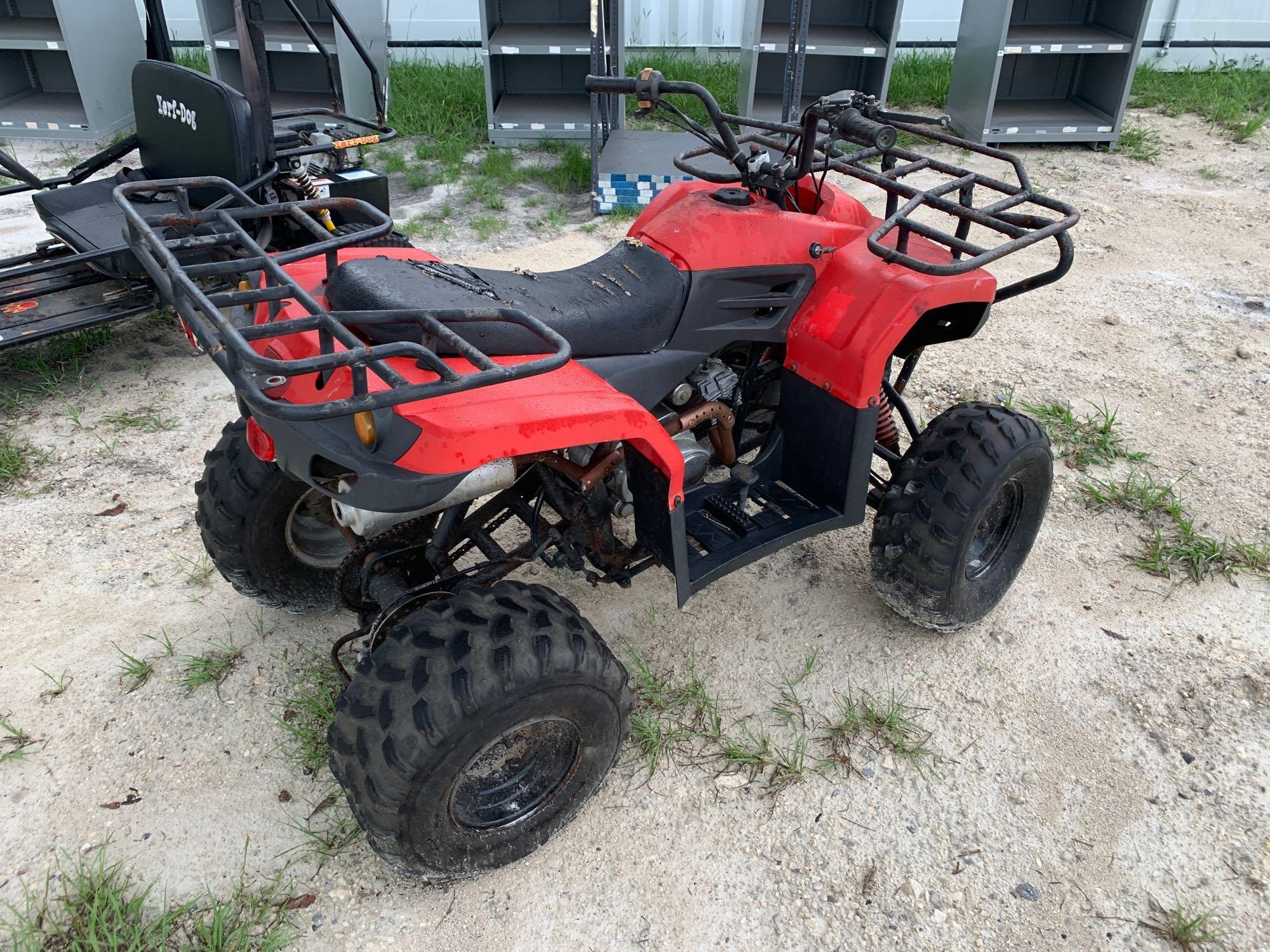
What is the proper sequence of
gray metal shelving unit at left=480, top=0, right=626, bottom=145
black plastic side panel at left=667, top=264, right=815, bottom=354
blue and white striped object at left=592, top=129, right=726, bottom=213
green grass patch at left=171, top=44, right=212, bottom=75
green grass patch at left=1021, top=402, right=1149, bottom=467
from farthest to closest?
1. green grass patch at left=171, top=44, right=212, bottom=75
2. gray metal shelving unit at left=480, top=0, right=626, bottom=145
3. blue and white striped object at left=592, top=129, right=726, bottom=213
4. green grass patch at left=1021, top=402, right=1149, bottom=467
5. black plastic side panel at left=667, top=264, right=815, bottom=354

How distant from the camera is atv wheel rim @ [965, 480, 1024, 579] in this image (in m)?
2.67

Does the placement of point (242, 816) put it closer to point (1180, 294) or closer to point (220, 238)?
point (220, 238)

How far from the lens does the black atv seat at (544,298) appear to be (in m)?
1.83

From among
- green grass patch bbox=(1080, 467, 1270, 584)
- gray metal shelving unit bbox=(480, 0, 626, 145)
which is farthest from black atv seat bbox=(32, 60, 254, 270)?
green grass patch bbox=(1080, 467, 1270, 584)

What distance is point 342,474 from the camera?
5.95 feet

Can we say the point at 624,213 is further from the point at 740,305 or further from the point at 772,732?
the point at 772,732

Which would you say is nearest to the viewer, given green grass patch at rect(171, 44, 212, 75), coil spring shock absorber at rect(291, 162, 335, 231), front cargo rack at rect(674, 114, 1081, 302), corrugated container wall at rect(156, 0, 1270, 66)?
front cargo rack at rect(674, 114, 1081, 302)

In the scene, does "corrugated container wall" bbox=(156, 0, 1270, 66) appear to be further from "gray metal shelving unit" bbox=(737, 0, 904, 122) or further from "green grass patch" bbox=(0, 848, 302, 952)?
"green grass patch" bbox=(0, 848, 302, 952)

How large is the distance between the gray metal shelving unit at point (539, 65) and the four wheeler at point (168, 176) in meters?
2.27

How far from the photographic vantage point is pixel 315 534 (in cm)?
258

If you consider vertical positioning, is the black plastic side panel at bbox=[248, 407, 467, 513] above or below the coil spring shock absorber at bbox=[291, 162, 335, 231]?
above

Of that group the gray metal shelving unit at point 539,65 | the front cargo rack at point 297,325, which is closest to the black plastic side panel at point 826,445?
the front cargo rack at point 297,325

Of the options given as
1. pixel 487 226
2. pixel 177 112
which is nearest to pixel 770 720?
pixel 177 112

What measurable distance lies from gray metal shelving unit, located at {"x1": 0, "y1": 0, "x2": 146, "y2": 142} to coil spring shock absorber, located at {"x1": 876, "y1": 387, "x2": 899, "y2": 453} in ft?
20.3
